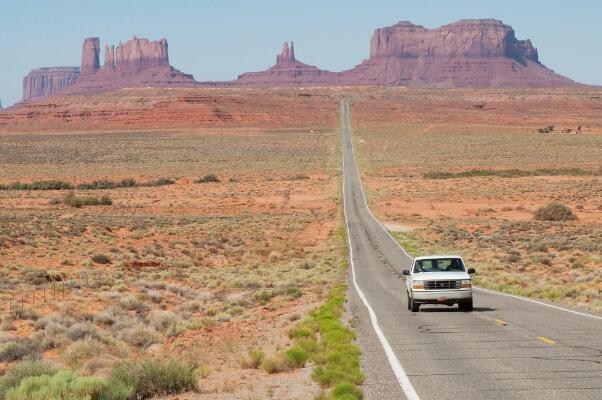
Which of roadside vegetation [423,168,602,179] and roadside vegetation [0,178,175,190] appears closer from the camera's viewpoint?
roadside vegetation [0,178,175,190]

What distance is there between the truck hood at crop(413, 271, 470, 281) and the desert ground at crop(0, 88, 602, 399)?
2.65 metres

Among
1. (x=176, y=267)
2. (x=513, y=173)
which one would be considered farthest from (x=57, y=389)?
(x=513, y=173)

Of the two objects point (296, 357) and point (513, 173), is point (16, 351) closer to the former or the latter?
point (296, 357)

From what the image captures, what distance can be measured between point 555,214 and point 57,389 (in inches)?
2166

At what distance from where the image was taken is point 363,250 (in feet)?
155

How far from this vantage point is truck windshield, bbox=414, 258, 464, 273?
2288 centimetres

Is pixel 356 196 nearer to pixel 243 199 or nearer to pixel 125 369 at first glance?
pixel 243 199

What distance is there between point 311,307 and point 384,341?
7.79 metres

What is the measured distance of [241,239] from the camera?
50.5 m

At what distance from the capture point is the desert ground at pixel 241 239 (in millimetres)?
17891

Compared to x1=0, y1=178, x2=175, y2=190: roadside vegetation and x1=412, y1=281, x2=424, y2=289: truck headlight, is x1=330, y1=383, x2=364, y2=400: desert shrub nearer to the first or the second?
x1=412, y1=281, x2=424, y2=289: truck headlight

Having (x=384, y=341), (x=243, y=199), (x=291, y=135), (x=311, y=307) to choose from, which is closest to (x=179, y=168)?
(x=243, y=199)

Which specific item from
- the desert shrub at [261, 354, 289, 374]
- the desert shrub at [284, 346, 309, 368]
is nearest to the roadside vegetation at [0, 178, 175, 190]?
the desert shrub at [284, 346, 309, 368]

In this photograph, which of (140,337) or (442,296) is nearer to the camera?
(140,337)
